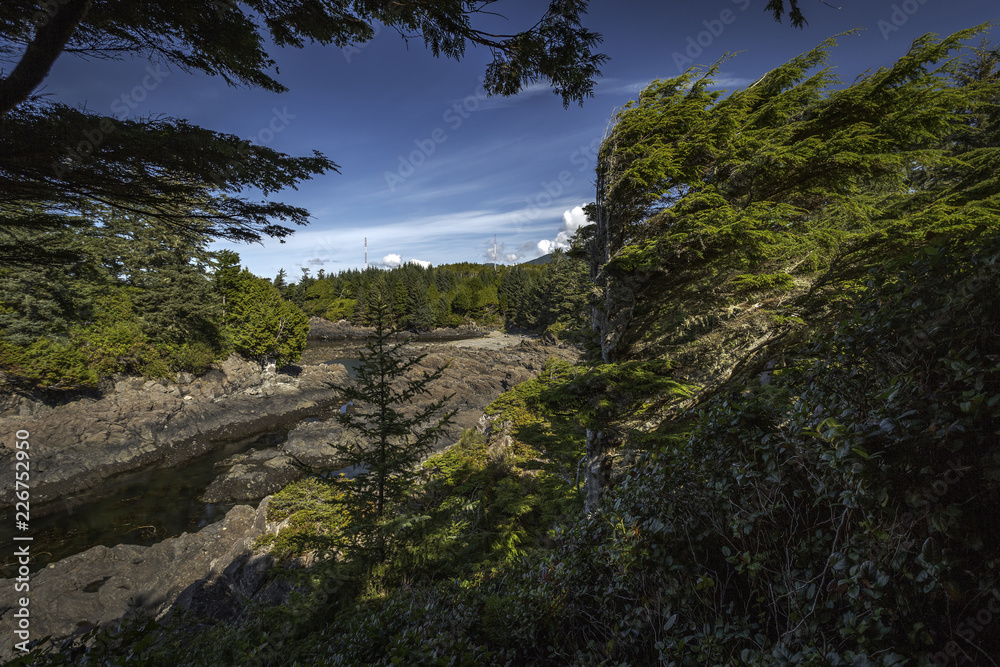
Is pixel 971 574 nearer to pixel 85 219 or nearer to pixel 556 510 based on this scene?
pixel 85 219

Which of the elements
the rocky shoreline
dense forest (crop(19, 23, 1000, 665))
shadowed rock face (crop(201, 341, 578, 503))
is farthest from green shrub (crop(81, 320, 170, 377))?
dense forest (crop(19, 23, 1000, 665))

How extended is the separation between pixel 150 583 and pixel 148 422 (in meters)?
14.2

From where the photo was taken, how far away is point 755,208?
5148 mm

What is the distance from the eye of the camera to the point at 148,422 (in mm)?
19266

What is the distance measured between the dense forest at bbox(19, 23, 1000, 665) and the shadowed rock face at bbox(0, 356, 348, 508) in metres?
10.1

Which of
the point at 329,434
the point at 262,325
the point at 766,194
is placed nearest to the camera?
the point at 766,194

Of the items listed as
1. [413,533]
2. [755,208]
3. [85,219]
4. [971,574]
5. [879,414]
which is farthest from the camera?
[413,533]

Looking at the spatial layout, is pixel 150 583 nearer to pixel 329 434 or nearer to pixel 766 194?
pixel 329 434

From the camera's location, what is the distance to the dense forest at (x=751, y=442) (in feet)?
5.51

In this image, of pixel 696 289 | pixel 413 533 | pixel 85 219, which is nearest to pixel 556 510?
pixel 413 533

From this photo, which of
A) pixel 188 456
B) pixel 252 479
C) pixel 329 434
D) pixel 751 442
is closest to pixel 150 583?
pixel 252 479

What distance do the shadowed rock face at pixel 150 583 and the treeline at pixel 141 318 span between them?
867 cm

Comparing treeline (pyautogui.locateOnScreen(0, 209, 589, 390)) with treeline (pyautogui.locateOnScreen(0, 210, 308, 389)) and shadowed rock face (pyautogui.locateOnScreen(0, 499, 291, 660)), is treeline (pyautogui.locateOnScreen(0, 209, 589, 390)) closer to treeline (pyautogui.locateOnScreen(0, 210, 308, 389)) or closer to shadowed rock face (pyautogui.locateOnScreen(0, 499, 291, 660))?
treeline (pyautogui.locateOnScreen(0, 210, 308, 389))

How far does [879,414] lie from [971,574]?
70 centimetres
